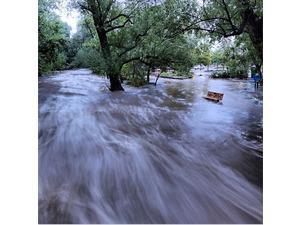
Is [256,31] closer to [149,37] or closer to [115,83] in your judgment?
[149,37]

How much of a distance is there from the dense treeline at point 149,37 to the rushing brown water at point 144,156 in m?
0.29

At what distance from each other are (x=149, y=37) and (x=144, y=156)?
1838 mm

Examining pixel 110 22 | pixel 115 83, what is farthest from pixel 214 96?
pixel 110 22

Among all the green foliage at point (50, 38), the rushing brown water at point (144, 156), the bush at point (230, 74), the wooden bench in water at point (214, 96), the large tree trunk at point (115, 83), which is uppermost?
the green foliage at point (50, 38)

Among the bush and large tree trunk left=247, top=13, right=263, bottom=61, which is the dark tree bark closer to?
the bush

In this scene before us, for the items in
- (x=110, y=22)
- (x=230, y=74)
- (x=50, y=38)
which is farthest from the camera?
(x=230, y=74)

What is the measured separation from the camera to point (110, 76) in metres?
4.24

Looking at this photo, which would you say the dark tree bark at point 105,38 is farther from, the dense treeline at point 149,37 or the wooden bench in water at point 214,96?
the wooden bench in water at point 214,96

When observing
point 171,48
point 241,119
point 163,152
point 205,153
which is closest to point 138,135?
point 163,152

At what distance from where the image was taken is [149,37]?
3.81 metres

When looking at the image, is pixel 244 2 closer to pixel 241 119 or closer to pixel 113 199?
pixel 241 119

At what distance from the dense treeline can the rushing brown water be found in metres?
0.29

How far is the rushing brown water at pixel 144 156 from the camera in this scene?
6.34ft

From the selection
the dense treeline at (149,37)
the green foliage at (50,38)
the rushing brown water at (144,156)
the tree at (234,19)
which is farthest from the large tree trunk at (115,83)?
the tree at (234,19)
